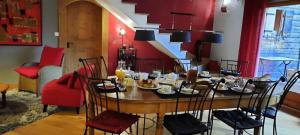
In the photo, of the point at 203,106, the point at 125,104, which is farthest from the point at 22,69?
the point at 203,106

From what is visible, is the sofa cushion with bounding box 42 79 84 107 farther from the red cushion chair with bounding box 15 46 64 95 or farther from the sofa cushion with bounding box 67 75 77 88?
the red cushion chair with bounding box 15 46 64 95

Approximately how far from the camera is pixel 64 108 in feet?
13.3

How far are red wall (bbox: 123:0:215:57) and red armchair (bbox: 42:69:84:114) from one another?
2820 millimetres

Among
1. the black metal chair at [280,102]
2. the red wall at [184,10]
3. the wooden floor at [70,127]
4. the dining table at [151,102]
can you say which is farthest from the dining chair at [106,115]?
the red wall at [184,10]

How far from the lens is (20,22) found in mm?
5164

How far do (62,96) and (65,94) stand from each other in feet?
0.19

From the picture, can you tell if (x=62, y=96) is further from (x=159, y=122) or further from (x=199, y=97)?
(x=199, y=97)

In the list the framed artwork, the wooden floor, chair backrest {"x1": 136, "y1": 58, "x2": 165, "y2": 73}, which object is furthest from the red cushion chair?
chair backrest {"x1": 136, "y1": 58, "x2": 165, "y2": 73}

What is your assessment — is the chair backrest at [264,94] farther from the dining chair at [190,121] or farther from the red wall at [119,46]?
the red wall at [119,46]

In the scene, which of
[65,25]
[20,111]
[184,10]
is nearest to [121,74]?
[20,111]

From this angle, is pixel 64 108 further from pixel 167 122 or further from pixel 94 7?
pixel 94 7

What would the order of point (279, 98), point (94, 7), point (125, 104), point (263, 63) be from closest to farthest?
point (125, 104), point (279, 98), point (263, 63), point (94, 7)

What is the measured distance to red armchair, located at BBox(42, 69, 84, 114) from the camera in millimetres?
3752

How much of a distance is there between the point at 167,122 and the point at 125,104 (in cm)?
51
